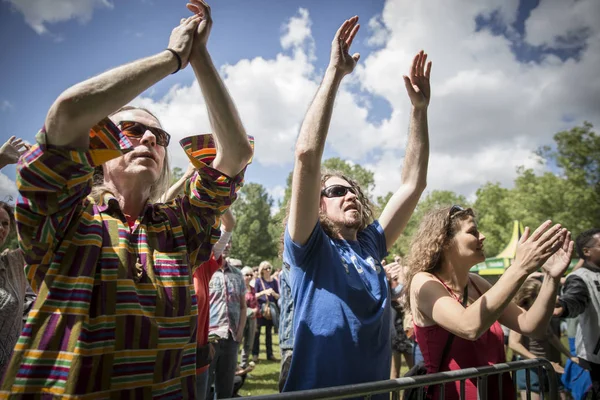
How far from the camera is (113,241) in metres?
1.42

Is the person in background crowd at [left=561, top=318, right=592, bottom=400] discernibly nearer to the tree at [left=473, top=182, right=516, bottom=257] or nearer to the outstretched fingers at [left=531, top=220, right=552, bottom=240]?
the outstretched fingers at [left=531, top=220, right=552, bottom=240]

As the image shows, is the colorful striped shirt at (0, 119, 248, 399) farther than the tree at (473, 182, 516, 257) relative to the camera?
No

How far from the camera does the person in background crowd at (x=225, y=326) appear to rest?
15.3 ft

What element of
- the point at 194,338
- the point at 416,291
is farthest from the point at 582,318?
the point at 194,338

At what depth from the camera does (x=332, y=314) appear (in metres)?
1.95

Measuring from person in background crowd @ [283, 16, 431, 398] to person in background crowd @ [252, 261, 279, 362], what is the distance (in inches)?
349

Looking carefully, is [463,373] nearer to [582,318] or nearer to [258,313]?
[582,318]

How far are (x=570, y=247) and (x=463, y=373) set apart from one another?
135 cm

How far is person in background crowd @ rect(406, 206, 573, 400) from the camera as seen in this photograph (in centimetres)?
212

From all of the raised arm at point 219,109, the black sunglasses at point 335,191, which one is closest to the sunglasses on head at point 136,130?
the raised arm at point 219,109

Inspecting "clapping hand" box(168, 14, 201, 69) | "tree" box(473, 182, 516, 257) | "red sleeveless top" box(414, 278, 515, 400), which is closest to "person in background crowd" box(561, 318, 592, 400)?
"red sleeveless top" box(414, 278, 515, 400)

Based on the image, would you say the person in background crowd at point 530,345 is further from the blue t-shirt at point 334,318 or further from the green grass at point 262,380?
the green grass at point 262,380

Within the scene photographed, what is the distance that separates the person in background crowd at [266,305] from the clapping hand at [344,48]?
9240 mm

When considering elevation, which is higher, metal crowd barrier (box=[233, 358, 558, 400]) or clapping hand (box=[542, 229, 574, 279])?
clapping hand (box=[542, 229, 574, 279])
